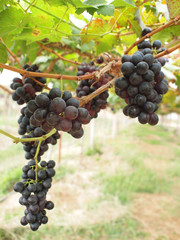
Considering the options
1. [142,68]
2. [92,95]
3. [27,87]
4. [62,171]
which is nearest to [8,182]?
[62,171]

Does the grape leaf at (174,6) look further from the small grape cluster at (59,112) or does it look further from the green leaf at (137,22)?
the small grape cluster at (59,112)

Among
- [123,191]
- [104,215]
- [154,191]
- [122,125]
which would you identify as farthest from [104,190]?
[122,125]

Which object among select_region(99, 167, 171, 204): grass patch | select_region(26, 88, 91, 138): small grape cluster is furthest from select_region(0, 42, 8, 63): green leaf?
select_region(99, 167, 171, 204): grass patch

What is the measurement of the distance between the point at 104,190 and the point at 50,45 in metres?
4.39

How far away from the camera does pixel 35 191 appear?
96 cm

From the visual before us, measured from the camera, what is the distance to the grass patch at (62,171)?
553cm

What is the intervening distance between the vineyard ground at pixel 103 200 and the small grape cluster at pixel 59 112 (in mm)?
1476

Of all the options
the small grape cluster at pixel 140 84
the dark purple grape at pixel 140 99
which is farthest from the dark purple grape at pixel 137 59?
the dark purple grape at pixel 140 99

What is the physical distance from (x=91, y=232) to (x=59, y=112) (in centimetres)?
351

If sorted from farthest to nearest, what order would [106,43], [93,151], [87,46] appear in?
[93,151], [87,46], [106,43]

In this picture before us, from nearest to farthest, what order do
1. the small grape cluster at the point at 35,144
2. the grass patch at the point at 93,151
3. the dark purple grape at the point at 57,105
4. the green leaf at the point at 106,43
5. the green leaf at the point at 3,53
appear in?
1. the dark purple grape at the point at 57,105
2. the green leaf at the point at 3,53
3. the small grape cluster at the point at 35,144
4. the green leaf at the point at 106,43
5. the grass patch at the point at 93,151

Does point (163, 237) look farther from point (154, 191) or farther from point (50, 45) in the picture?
point (50, 45)

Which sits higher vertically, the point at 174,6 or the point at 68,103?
the point at 174,6

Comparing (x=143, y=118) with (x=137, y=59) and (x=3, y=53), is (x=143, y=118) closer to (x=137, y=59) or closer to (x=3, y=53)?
(x=137, y=59)
